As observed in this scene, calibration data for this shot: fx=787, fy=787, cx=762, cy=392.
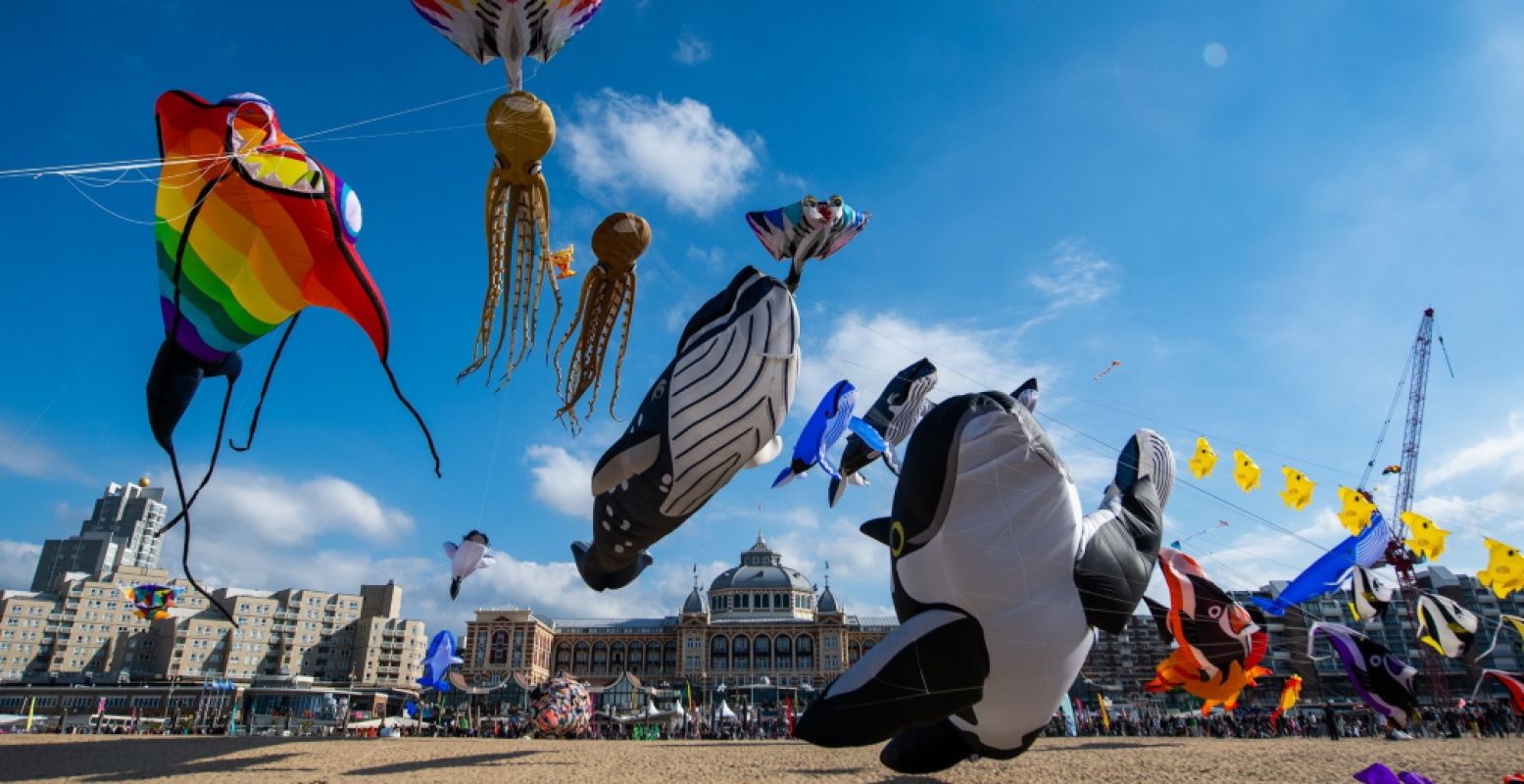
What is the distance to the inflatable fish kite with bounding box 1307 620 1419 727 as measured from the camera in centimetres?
1284

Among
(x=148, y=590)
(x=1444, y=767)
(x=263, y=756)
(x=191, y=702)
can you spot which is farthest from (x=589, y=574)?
Result: (x=191, y=702)

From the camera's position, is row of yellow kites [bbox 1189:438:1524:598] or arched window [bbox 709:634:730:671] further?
arched window [bbox 709:634:730:671]

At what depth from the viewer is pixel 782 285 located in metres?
7.62

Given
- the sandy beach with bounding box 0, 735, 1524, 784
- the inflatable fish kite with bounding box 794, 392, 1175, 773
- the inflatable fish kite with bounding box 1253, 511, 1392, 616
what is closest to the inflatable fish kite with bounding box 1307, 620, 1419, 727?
the sandy beach with bounding box 0, 735, 1524, 784

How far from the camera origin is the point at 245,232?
20.4ft

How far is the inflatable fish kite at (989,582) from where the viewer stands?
19.9 ft

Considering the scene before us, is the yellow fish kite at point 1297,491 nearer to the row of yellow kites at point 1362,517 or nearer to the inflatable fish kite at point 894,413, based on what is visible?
the row of yellow kites at point 1362,517

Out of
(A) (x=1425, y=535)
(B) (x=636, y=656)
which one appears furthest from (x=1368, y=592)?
(B) (x=636, y=656)

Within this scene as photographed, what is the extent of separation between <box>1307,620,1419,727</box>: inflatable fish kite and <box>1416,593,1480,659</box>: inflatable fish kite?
188 inches

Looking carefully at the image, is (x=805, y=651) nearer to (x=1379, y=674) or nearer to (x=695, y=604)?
(x=695, y=604)

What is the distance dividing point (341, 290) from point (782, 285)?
3.81 meters

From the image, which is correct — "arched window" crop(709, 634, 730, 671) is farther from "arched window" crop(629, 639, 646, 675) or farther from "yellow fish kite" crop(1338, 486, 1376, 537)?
"yellow fish kite" crop(1338, 486, 1376, 537)

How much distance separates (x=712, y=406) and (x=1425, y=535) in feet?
47.8

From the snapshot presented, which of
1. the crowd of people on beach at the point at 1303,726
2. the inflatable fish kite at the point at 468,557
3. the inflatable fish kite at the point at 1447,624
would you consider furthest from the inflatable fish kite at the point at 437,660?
the inflatable fish kite at the point at 1447,624
